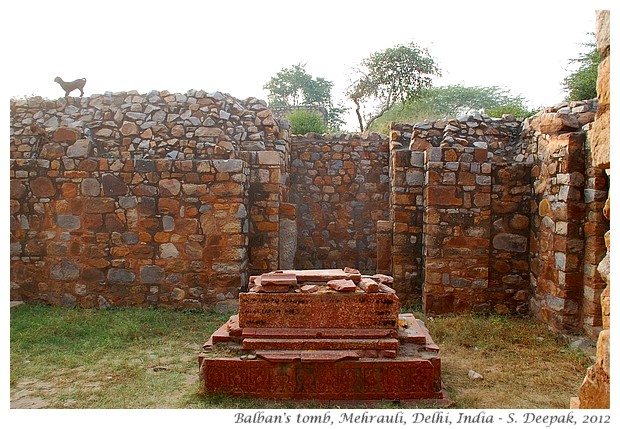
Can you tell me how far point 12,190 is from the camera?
749 cm

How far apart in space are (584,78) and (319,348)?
38.4 ft

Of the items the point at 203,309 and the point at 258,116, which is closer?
the point at 203,309

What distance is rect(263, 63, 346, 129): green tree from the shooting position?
85.2ft

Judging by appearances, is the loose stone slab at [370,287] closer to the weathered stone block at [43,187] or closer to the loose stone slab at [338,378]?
the loose stone slab at [338,378]

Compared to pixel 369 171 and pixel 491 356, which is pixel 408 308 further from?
pixel 369 171

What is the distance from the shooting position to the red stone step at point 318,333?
445cm

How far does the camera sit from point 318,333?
4.46m

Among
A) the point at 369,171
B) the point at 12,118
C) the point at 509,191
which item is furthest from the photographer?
the point at 369,171

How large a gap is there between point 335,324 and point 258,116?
17.3 ft

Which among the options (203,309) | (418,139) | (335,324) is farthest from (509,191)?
(203,309)

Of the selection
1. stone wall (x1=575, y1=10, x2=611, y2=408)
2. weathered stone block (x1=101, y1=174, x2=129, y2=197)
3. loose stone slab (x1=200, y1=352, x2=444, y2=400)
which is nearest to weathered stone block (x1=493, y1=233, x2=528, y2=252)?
loose stone slab (x1=200, y1=352, x2=444, y2=400)

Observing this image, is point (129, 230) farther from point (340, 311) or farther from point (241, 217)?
point (340, 311)
